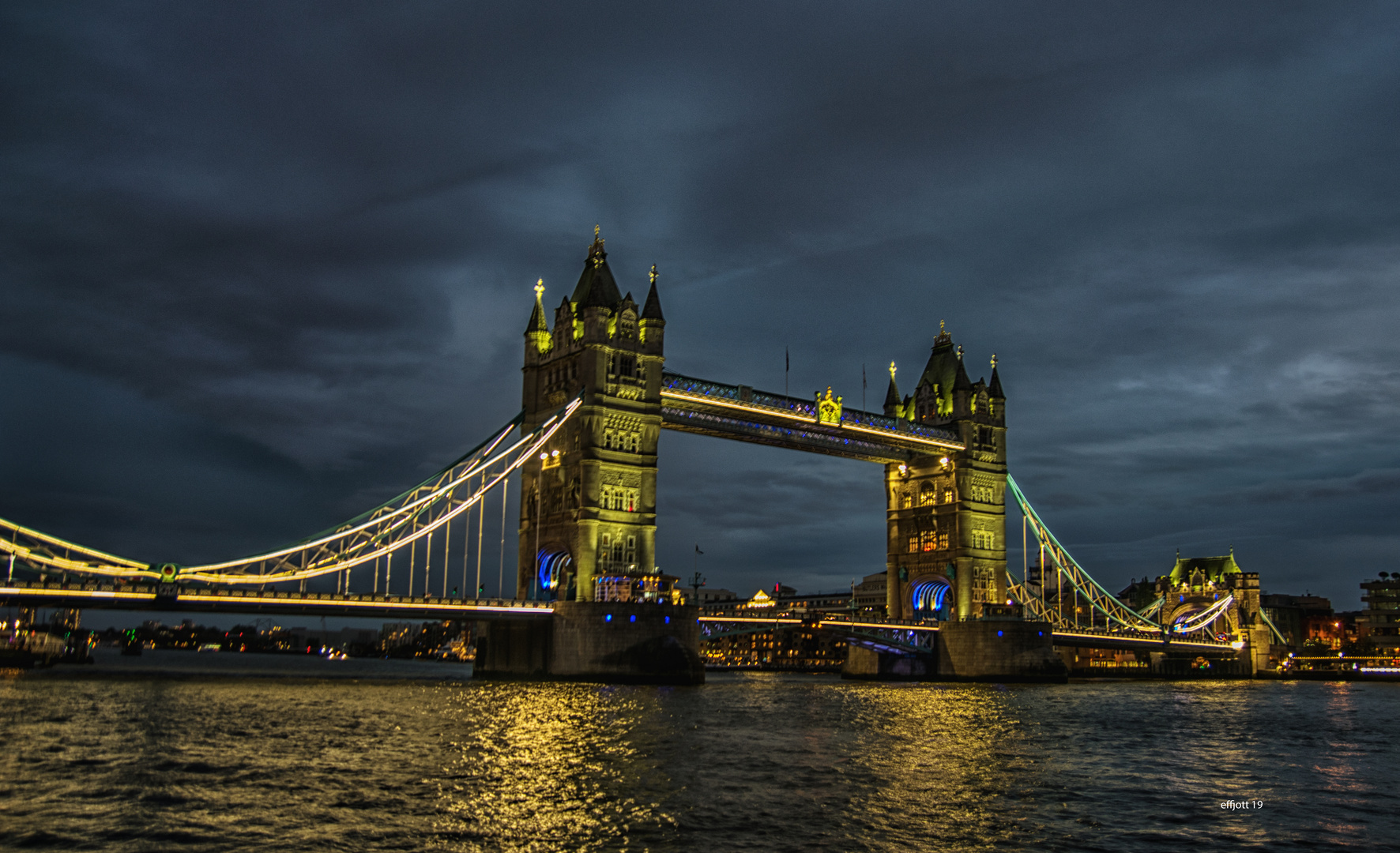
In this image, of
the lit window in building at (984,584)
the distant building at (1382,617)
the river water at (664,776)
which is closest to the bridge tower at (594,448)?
the river water at (664,776)

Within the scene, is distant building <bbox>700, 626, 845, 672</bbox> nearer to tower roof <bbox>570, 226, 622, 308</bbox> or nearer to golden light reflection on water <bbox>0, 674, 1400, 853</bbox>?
tower roof <bbox>570, 226, 622, 308</bbox>

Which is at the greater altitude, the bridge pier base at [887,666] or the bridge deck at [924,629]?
the bridge deck at [924,629]

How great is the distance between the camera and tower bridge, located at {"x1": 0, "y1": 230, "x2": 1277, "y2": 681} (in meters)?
68.1

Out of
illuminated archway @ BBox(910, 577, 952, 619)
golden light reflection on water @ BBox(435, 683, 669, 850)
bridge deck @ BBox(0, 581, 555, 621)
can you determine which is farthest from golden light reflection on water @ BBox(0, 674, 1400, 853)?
illuminated archway @ BBox(910, 577, 952, 619)

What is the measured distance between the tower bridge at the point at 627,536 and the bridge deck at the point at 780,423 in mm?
181

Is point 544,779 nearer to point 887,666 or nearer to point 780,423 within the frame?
point 780,423

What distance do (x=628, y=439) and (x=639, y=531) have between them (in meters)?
6.19

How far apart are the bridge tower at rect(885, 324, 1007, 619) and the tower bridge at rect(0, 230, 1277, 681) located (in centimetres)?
17

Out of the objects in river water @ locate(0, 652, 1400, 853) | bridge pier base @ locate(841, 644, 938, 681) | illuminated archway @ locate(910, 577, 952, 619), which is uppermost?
illuminated archway @ locate(910, 577, 952, 619)

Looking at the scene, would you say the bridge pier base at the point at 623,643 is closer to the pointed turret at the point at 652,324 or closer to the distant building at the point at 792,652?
the pointed turret at the point at 652,324

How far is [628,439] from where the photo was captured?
7938 centimetres

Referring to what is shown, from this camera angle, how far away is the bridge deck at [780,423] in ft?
277

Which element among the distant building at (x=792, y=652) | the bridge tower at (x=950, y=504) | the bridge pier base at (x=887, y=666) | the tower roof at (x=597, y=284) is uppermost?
the tower roof at (x=597, y=284)

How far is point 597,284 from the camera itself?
80438 mm
